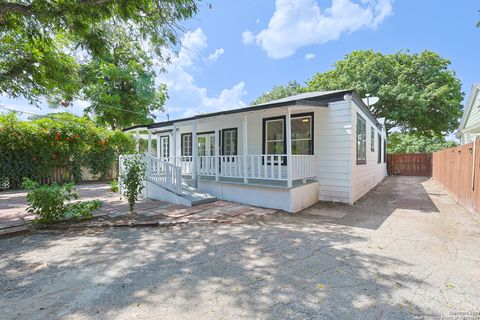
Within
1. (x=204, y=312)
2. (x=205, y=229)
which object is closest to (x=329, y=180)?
(x=205, y=229)

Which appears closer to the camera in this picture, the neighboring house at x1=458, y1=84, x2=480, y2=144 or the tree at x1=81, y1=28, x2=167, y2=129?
the neighboring house at x1=458, y1=84, x2=480, y2=144

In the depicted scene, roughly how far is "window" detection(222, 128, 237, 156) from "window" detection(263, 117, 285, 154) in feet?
5.59

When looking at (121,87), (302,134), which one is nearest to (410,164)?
(302,134)

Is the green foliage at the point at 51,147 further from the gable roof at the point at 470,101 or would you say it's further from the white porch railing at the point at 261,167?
the gable roof at the point at 470,101

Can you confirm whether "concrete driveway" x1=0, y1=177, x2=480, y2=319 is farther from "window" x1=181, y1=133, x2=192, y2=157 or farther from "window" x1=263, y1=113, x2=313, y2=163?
"window" x1=181, y1=133, x2=192, y2=157

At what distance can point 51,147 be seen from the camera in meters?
11.5

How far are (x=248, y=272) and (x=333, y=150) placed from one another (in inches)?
212

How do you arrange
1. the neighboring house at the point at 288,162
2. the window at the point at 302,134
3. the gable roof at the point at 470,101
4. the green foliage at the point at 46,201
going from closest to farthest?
the green foliage at the point at 46,201, the neighboring house at the point at 288,162, the window at the point at 302,134, the gable roof at the point at 470,101

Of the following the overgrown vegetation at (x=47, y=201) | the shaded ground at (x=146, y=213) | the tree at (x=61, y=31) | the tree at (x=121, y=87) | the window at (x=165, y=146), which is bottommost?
the shaded ground at (x=146, y=213)

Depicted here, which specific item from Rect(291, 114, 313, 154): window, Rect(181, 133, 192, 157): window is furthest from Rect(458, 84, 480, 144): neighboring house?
Rect(181, 133, 192, 157): window

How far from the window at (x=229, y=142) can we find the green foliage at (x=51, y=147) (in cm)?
362

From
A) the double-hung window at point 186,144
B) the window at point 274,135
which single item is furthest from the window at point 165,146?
the window at point 274,135

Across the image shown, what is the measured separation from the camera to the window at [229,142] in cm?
982

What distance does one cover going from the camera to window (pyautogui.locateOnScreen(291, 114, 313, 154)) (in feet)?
25.4
